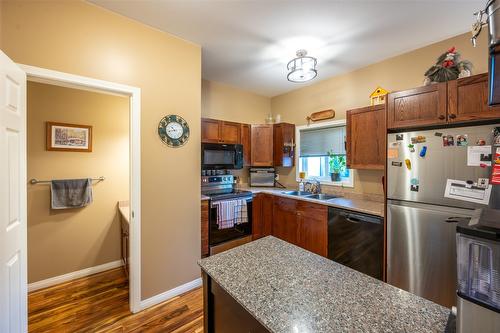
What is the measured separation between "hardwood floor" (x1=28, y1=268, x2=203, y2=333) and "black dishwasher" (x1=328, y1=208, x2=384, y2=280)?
1638mm

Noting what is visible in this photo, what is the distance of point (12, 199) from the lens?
1287 mm

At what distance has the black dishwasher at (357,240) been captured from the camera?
6.75 ft

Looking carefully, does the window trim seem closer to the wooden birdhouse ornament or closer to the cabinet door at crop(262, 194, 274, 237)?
the wooden birdhouse ornament

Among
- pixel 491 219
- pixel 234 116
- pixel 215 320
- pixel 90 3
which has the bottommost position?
pixel 215 320

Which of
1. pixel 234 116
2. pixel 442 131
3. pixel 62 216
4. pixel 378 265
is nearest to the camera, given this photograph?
pixel 442 131

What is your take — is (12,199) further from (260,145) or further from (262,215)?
(260,145)

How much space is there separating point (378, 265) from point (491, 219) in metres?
1.81

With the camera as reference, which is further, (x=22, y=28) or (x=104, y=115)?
(x=104, y=115)

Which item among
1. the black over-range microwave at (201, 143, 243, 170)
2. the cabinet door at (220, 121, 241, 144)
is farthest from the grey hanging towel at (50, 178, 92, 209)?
the cabinet door at (220, 121, 241, 144)

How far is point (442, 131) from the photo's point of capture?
1.68 metres

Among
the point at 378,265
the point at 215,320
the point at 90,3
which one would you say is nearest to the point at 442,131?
the point at 378,265

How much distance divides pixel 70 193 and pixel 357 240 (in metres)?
3.36

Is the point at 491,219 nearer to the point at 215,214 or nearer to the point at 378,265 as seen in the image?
the point at 378,265

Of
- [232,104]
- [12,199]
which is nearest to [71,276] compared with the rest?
[12,199]
